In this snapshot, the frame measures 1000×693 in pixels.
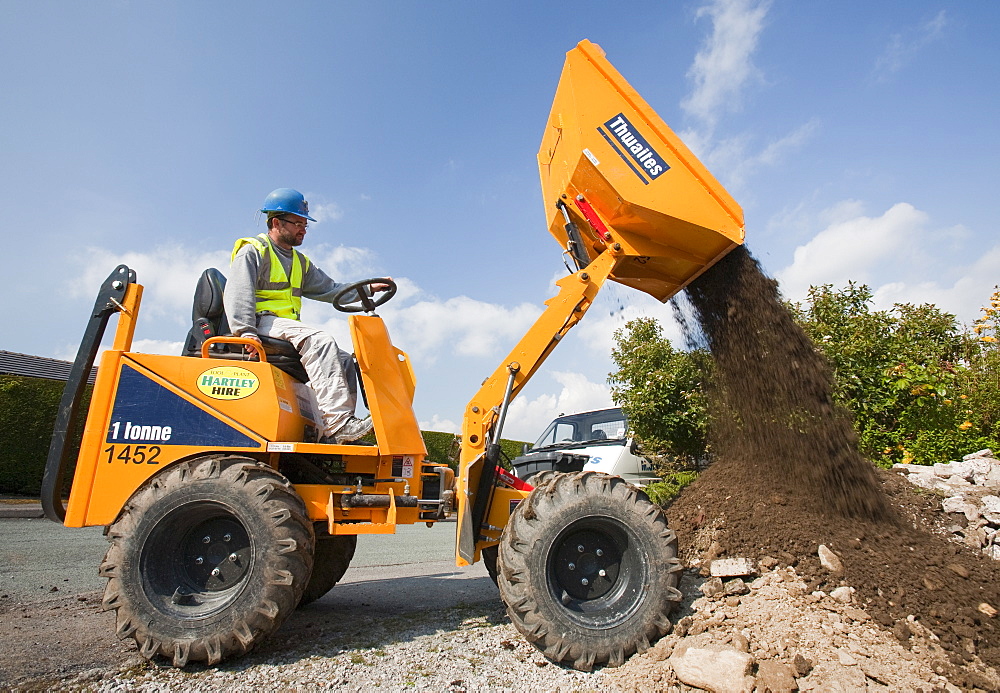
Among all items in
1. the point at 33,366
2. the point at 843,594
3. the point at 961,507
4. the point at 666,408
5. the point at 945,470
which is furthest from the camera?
the point at 33,366

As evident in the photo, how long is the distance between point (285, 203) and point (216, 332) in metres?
1.00

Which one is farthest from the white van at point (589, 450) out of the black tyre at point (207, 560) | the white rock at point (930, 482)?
the black tyre at point (207, 560)

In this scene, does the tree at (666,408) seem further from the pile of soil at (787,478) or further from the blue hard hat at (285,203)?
the blue hard hat at (285,203)

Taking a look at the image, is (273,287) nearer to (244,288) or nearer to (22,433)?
(244,288)

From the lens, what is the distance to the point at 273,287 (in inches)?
154

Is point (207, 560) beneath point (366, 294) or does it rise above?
beneath

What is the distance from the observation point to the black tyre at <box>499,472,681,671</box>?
3141 millimetres

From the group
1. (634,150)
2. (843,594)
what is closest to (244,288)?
(634,150)

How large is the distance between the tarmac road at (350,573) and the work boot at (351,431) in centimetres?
155


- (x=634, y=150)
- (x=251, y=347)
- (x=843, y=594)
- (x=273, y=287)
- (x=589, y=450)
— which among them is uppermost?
(x=634, y=150)

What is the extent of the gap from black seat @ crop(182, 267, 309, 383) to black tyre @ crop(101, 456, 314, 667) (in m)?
0.75

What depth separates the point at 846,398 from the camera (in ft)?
23.0

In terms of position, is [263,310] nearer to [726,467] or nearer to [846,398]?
[726,467]

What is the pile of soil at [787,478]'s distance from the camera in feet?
12.4
